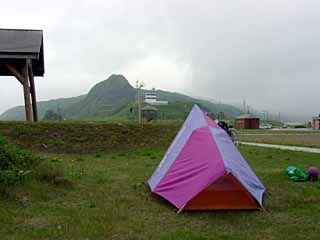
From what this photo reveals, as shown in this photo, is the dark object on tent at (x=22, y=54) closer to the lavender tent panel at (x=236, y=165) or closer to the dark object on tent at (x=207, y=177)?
the dark object on tent at (x=207, y=177)

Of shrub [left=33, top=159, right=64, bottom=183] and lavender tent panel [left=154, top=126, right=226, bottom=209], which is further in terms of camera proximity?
shrub [left=33, top=159, right=64, bottom=183]

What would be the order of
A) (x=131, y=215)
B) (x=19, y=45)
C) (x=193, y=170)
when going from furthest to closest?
(x=19, y=45) → (x=193, y=170) → (x=131, y=215)

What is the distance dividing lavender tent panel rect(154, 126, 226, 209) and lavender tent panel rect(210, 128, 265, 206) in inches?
5.0

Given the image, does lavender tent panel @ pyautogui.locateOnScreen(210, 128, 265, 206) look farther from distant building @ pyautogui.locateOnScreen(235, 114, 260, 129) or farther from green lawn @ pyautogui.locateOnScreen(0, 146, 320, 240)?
distant building @ pyautogui.locateOnScreen(235, 114, 260, 129)

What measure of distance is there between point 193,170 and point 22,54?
34.4 feet

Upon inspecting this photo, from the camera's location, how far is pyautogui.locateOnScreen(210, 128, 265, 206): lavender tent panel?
6105mm

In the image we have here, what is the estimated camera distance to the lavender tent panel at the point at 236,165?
6.11m

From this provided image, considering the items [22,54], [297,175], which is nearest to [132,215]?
[297,175]

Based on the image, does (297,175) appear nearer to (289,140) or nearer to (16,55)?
(16,55)

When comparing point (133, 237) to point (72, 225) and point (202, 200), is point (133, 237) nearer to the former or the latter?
point (72, 225)

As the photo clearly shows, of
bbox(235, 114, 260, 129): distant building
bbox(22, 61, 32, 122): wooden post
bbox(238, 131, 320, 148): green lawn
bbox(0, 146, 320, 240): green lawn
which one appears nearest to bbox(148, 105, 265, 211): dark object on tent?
bbox(0, 146, 320, 240): green lawn

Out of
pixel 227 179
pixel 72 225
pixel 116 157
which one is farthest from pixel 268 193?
pixel 116 157

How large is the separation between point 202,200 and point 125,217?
4.23 feet

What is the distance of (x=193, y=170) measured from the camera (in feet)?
20.5
